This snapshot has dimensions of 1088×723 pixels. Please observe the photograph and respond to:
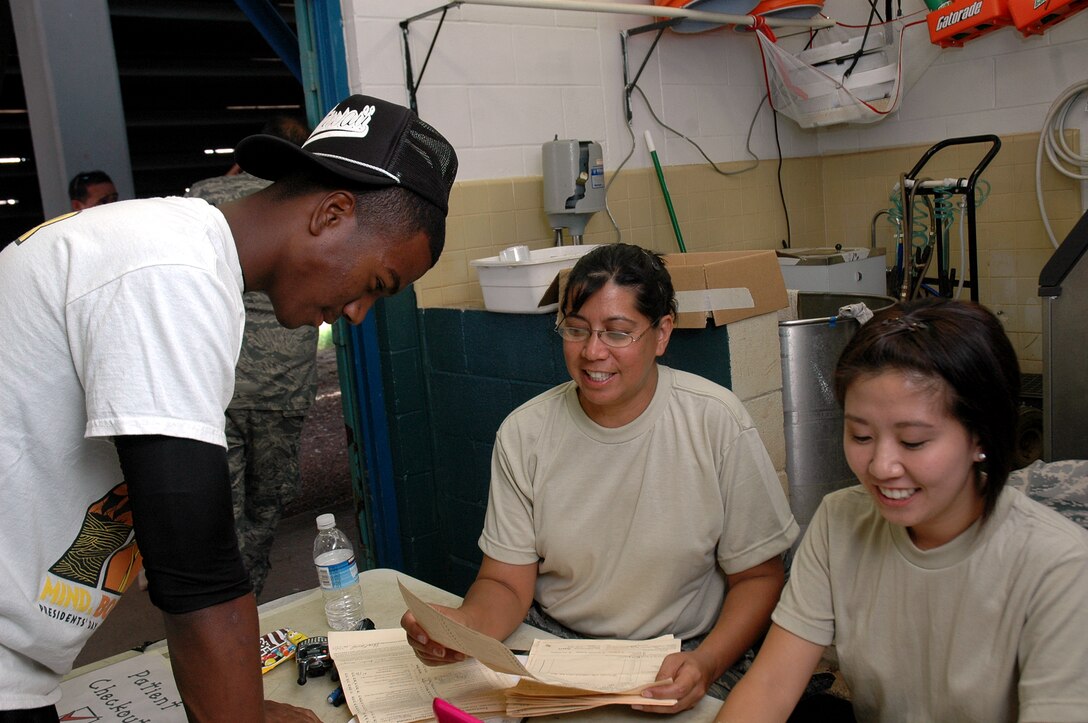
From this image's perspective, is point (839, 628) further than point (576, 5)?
No

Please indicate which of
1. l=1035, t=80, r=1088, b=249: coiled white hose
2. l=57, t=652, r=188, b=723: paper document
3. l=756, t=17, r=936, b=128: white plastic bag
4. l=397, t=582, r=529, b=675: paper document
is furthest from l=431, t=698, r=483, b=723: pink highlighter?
l=1035, t=80, r=1088, b=249: coiled white hose

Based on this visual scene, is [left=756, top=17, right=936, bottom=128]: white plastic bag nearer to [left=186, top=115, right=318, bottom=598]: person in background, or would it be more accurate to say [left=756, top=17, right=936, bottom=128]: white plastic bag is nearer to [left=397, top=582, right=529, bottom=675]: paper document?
[left=186, top=115, right=318, bottom=598]: person in background

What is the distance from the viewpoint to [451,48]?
3.09 metres

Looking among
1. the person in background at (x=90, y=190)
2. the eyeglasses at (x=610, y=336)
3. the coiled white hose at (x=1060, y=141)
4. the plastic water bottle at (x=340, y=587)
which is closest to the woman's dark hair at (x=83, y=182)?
the person in background at (x=90, y=190)

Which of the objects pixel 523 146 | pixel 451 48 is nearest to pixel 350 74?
pixel 451 48

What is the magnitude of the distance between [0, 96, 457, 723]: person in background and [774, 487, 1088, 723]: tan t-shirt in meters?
0.79

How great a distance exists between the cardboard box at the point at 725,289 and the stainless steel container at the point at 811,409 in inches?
10.2

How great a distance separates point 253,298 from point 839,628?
7.03 feet

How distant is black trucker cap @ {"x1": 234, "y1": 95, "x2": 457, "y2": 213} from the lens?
104 cm

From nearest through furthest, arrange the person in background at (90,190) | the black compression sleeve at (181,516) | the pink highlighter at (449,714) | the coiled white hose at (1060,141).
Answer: the black compression sleeve at (181,516) → the pink highlighter at (449,714) → the person in background at (90,190) → the coiled white hose at (1060,141)

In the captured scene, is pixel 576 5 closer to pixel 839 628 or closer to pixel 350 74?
pixel 350 74

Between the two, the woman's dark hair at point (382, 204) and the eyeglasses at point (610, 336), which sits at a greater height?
the woman's dark hair at point (382, 204)

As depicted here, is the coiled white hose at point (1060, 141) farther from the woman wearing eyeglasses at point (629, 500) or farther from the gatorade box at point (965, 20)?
the woman wearing eyeglasses at point (629, 500)

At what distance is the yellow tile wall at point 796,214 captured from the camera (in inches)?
126
